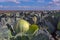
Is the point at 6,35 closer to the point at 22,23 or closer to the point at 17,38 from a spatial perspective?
the point at 17,38

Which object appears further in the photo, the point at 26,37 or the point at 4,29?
the point at 4,29

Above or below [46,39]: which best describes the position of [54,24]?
below

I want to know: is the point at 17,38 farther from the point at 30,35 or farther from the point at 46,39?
the point at 46,39

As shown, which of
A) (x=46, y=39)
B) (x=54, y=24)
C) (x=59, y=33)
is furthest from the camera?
(x=54, y=24)

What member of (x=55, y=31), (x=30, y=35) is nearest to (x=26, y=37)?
(x=30, y=35)

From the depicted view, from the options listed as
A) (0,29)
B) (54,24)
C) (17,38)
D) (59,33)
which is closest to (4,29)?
(0,29)

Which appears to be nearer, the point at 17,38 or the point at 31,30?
the point at 17,38

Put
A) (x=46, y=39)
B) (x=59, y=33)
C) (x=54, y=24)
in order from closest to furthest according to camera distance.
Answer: (x=46, y=39) < (x=59, y=33) < (x=54, y=24)

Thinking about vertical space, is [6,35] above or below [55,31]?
above

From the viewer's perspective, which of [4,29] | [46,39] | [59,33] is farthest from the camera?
[59,33]
